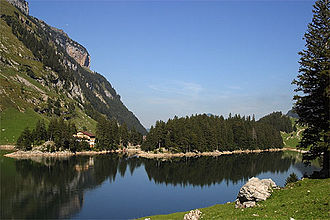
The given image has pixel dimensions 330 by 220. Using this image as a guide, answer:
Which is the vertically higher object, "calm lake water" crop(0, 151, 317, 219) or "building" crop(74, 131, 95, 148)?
"building" crop(74, 131, 95, 148)

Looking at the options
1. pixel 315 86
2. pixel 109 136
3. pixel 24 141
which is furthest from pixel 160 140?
pixel 315 86

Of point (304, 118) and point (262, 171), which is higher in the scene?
point (304, 118)

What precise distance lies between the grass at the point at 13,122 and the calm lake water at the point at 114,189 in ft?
184

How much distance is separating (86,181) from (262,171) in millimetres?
68061

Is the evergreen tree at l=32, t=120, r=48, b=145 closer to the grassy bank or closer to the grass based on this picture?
the grass

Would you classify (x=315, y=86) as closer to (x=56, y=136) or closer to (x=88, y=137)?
(x=56, y=136)

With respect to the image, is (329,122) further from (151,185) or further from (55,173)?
(55,173)

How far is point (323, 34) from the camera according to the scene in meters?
43.1

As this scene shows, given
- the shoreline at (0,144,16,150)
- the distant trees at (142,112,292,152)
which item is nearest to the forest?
the shoreline at (0,144,16,150)

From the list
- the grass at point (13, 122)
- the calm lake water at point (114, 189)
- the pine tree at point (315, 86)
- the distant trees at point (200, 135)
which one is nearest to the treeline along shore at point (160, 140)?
the distant trees at point (200, 135)

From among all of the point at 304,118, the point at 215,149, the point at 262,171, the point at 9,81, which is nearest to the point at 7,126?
the point at 9,81

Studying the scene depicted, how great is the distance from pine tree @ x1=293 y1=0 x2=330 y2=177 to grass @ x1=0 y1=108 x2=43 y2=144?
14671 centimetres

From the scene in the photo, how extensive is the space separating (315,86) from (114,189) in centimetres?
5399

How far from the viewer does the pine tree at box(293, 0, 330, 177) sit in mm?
40156
